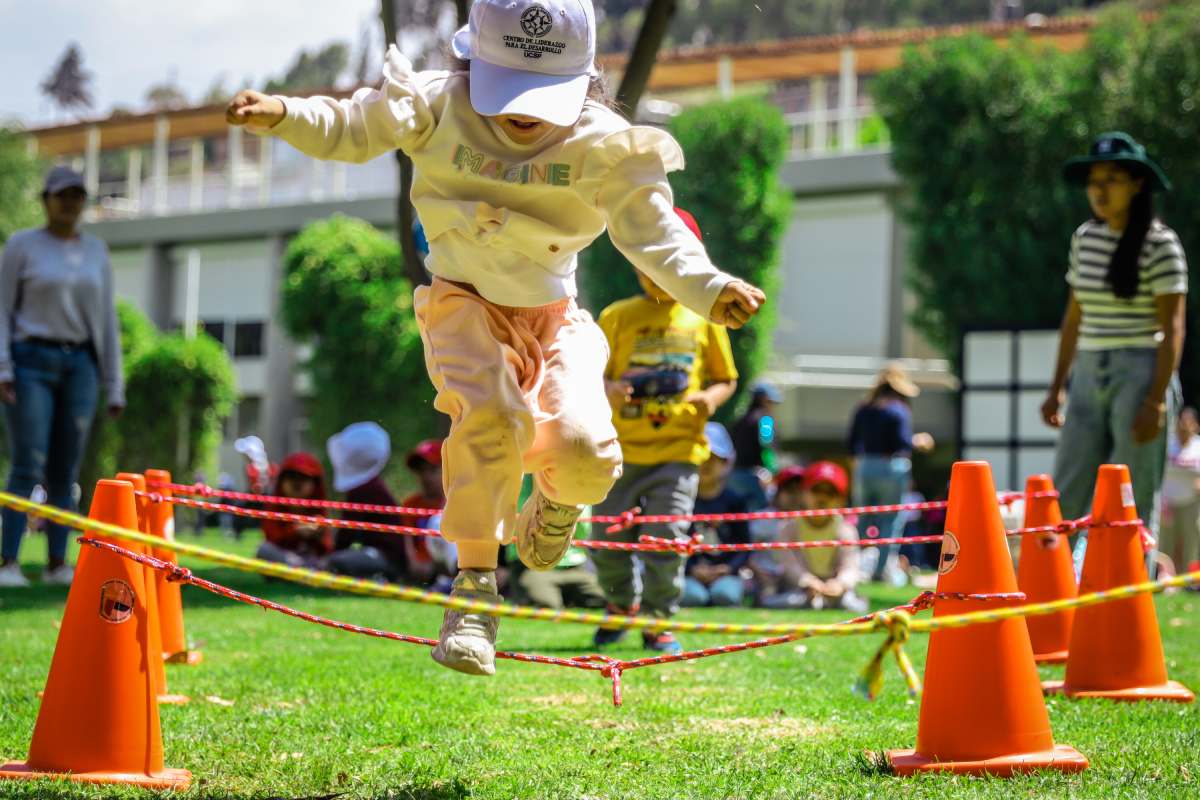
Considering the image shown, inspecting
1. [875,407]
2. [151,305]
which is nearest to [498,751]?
[875,407]

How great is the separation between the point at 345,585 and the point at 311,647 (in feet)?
13.0

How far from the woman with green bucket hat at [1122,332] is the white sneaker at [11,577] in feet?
19.8

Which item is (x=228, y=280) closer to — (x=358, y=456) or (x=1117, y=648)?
(x=358, y=456)

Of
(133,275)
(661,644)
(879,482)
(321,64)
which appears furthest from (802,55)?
(321,64)

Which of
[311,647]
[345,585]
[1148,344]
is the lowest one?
[311,647]

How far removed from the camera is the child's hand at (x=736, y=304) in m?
3.55

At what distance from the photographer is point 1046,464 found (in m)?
18.0

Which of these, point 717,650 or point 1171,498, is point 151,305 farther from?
point 717,650

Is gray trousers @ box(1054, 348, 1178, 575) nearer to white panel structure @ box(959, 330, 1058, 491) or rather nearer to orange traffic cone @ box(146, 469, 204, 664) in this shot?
orange traffic cone @ box(146, 469, 204, 664)

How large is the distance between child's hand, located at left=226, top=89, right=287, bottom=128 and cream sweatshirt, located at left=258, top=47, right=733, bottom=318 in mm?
227

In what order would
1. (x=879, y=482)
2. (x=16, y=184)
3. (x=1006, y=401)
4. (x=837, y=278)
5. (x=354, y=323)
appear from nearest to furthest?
(x=879, y=482), (x=1006, y=401), (x=354, y=323), (x=837, y=278), (x=16, y=184)

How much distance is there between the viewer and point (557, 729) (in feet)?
14.4

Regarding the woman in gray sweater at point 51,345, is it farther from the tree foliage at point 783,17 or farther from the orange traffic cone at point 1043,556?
the tree foliage at point 783,17

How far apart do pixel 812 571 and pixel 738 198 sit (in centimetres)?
1614
